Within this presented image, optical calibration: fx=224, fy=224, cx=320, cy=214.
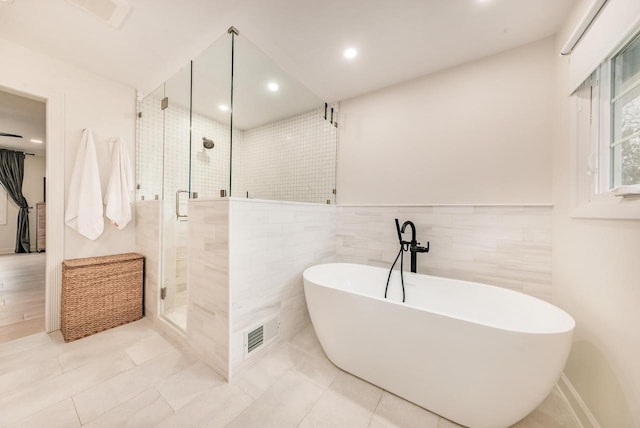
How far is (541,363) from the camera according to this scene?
924 millimetres

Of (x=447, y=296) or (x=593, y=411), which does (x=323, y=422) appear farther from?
(x=593, y=411)

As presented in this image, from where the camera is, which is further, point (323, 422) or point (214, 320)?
point (214, 320)

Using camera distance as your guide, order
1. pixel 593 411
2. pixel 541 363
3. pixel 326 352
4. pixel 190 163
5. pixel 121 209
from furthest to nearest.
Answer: pixel 121 209 < pixel 190 163 < pixel 326 352 < pixel 593 411 < pixel 541 363

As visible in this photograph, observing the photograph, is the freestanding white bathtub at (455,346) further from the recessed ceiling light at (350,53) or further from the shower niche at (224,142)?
the recessed ceiling light at (350,53)

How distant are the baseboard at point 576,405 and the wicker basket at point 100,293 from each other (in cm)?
321

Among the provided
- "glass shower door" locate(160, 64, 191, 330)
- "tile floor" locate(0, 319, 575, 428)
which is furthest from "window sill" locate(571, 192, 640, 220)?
"glass shower door" locate(160, 64, 191, 330)

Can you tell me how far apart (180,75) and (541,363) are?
3.03 meters

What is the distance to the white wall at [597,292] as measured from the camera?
91 centimetres

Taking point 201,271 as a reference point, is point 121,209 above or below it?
above

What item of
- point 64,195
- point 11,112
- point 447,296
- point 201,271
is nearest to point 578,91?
point 447,296

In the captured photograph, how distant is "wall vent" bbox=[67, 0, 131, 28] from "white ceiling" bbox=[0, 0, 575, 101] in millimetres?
48

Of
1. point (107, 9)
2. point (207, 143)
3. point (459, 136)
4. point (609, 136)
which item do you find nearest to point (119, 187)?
point (207, 143)

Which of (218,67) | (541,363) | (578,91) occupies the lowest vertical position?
(541,363)

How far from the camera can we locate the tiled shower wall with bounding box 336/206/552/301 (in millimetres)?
1613
